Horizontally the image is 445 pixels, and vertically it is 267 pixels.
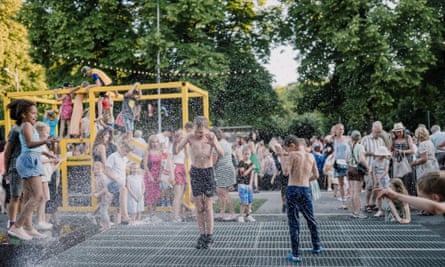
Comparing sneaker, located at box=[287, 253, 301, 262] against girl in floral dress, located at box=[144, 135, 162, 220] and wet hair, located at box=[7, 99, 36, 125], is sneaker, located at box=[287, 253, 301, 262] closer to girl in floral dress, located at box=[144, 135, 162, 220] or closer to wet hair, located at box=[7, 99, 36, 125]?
wet hair, located at box=[7, 99, 36, 125]

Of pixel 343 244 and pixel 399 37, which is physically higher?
pixel 399 37

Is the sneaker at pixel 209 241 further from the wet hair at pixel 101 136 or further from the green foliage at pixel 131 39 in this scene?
the green foliage at pixel 131 39

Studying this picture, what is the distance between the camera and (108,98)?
1077cm

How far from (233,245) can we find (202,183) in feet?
3.31

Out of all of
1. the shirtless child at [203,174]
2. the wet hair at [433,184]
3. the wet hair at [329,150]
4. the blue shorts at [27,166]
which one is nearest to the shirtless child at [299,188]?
the shirtless child at [203,174]

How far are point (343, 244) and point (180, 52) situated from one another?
50.1ft

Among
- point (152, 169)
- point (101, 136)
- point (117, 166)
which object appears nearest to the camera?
point (117, 166)

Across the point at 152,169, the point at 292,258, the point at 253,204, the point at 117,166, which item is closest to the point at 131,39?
the point at 253,204

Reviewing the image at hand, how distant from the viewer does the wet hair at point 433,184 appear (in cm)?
346

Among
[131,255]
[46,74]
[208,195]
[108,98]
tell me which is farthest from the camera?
[46,74]

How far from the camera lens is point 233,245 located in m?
6.60

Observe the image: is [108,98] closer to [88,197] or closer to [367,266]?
[88,197]

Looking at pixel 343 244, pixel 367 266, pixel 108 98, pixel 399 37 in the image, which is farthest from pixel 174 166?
pixel 399 37

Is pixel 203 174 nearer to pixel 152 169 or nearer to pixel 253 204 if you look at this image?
pixel 152 169
